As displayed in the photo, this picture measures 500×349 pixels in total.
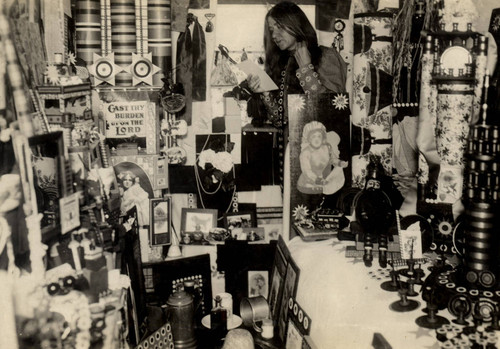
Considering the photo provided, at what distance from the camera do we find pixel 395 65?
303 cm

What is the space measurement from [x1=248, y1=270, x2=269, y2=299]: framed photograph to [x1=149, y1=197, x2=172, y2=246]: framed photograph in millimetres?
554

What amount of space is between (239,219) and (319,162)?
0.57 metres

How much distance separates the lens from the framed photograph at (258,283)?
3236 mm

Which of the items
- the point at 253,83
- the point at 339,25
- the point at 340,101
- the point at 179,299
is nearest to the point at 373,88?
the point at 340,101

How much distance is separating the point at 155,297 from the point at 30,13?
1.60 m

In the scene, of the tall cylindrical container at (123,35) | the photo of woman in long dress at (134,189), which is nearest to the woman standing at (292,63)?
the tall cylindrical container at (123,35)

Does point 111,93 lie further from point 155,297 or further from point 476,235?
point 476,235

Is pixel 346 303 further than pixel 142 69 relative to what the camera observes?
No

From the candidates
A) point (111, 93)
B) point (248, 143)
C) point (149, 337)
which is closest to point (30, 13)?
point (111, 93)

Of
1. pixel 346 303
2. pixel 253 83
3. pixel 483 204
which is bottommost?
pixel 346 303

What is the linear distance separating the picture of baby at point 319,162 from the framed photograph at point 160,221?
75cm

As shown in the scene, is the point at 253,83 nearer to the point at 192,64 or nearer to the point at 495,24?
the point at 192,64

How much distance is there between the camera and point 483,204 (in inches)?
88.6

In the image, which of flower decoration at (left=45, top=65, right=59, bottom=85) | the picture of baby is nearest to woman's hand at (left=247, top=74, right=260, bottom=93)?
the picture of baby
